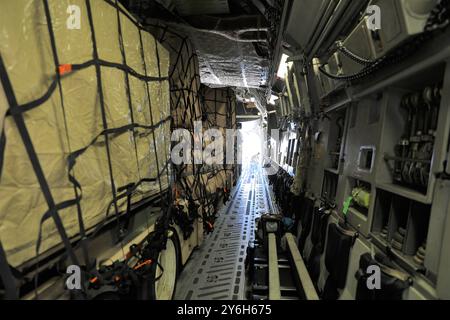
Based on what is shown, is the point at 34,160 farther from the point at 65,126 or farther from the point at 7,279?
the point at 7,279

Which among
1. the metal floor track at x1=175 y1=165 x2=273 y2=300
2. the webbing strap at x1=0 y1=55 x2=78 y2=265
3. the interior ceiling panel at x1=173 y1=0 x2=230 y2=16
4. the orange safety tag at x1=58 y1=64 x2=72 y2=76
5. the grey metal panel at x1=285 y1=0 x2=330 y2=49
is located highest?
the interior ceiling panel at x1=173 y1=0 x2=230 y2=16

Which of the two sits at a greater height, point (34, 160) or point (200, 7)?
point (200, 7)

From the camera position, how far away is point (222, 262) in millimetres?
3029

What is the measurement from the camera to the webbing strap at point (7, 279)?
0.81 metres

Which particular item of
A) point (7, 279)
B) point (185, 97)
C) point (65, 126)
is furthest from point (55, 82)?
point (185, 97)

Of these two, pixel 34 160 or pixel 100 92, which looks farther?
pixel 100 92

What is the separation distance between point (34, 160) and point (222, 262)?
8.59 feet

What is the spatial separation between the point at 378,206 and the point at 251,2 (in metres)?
2.32

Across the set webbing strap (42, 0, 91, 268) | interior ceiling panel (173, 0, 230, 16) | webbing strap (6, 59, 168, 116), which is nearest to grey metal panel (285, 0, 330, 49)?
interior ceiling panel (173, 0, 230, 16)

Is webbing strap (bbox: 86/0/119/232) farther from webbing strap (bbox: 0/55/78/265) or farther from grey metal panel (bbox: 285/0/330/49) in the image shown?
grey metal panel (bbox: 285/0/330/49)

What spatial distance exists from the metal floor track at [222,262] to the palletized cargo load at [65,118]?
142 centimetres

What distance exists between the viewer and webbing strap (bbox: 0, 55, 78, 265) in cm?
83

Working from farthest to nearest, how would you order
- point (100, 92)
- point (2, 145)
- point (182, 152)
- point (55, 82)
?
point (182, 152) → point (100, 92) → point (55, 82) → point (2, 145)
